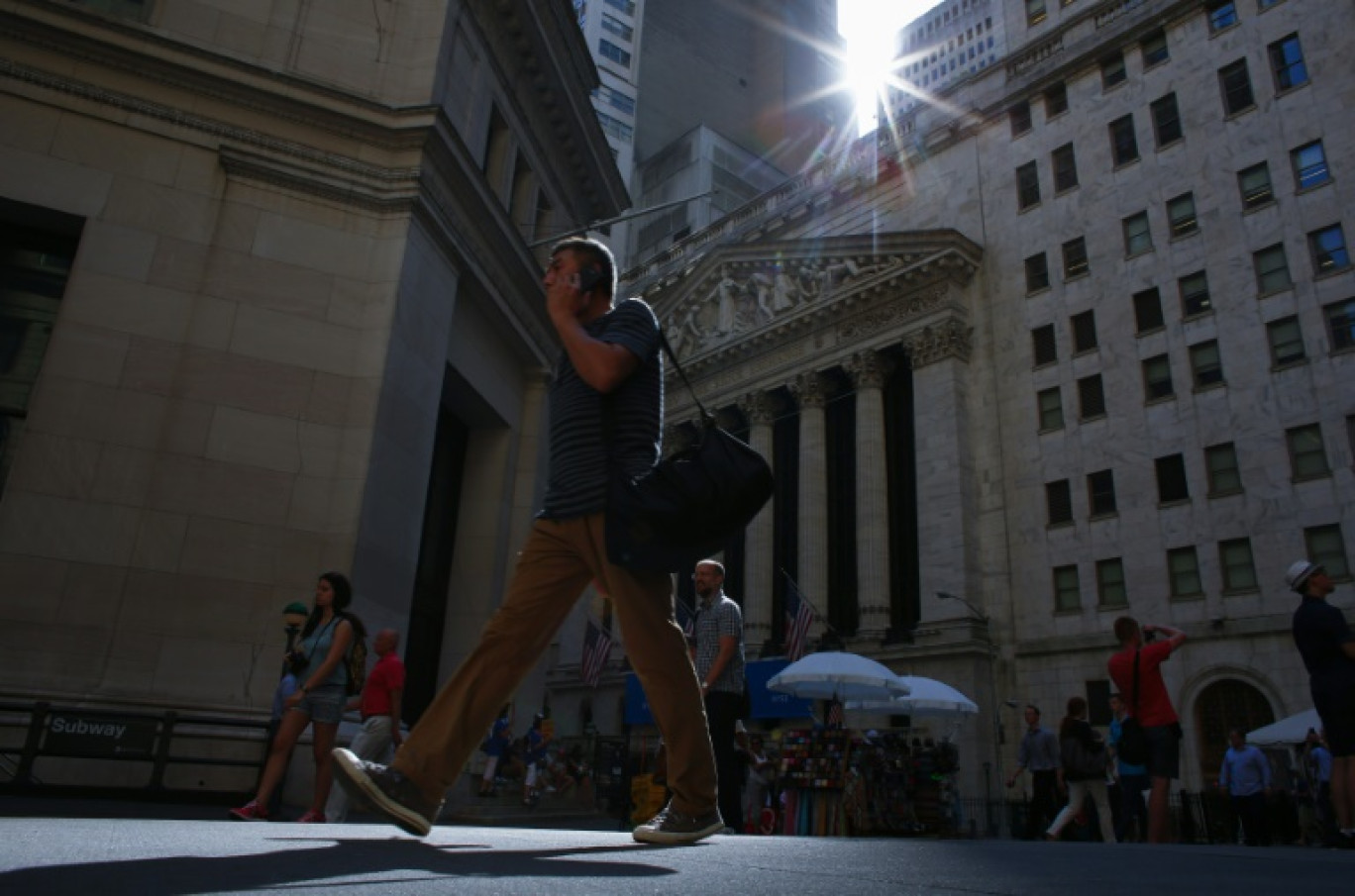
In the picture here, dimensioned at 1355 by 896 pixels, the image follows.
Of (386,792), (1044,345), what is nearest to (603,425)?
(386,792)

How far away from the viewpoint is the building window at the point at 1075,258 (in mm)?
35281

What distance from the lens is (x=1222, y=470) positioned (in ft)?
96.5

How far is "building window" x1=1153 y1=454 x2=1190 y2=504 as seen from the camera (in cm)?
3017

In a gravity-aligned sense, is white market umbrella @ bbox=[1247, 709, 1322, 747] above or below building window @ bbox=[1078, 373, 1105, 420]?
below

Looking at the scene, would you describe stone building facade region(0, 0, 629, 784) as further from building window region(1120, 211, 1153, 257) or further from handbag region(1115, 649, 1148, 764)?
building window region(1120, 211, 1153, 257)

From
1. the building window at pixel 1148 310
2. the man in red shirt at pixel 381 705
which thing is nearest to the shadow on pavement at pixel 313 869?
the man in red shirt at pixel 381 705

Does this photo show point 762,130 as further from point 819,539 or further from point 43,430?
point 43,430

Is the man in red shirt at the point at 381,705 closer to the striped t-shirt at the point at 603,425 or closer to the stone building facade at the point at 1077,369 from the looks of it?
the striped t-shirt at the point at 603,425

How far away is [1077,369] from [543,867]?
115ft

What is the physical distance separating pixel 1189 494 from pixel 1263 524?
2.39 metres

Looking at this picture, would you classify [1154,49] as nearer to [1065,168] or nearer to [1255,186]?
[1065,168]

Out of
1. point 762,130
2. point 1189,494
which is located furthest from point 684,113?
point 1189,494

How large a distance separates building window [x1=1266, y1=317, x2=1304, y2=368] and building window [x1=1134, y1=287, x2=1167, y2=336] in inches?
141

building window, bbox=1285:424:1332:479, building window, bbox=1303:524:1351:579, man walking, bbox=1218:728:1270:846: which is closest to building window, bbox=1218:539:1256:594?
building window, bbox=1303:524:1351:579
